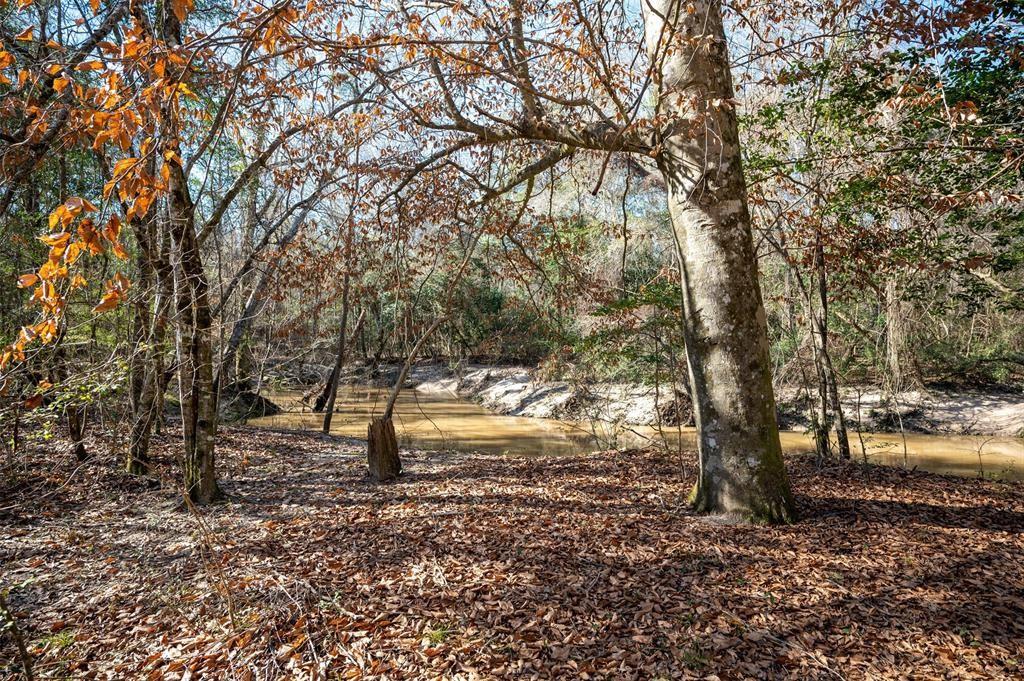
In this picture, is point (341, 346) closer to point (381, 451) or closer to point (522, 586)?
point (381, 451)

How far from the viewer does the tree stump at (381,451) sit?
6930 millimetres

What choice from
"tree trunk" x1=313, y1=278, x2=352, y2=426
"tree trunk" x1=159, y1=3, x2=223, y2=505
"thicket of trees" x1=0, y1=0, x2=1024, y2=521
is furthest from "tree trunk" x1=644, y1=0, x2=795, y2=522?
"tree trunk" x1=313, y1=278, x2=352, y2=426

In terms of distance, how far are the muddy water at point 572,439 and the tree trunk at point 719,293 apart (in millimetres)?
3606

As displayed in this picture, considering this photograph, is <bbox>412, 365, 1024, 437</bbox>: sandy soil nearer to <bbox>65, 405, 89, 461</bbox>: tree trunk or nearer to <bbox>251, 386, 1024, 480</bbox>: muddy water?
<bbox>251, 386, 1024, 480</bbox>: muddy water

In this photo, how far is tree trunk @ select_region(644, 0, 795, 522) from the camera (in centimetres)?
448

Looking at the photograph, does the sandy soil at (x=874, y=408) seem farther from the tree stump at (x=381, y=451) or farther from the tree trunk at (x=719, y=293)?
the tree trunk at (x=719, y=293)

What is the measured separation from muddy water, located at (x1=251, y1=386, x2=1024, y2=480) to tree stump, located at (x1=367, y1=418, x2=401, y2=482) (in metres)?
1.49

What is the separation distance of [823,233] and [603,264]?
10556 millimetres

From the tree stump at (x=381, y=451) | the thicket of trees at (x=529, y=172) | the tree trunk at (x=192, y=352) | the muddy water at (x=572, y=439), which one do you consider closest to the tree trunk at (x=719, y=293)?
the thicket of trees at (x=529, y=172)

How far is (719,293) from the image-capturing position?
4.53 m

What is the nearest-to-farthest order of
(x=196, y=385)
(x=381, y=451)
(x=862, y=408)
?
(x=196, y=385) → (x=381, y=451) → (x=862, y=408)

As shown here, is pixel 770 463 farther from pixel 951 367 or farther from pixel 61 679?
pixel 951 367

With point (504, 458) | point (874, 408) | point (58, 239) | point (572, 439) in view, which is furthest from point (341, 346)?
point (874, 408)

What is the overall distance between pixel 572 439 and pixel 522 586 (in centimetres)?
905
